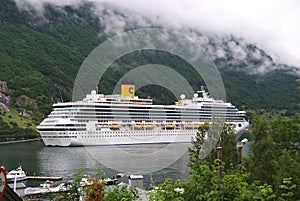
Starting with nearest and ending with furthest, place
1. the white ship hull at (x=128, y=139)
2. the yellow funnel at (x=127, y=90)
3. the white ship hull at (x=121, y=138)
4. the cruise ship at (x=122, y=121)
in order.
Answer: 1. the white ship hull at (x=121, y=138)
2. the white ship hull at (x=128, y=139)
3. the cruise ship at (x=122, y=121)
4. the yellow funnel at (x=127, y=90)

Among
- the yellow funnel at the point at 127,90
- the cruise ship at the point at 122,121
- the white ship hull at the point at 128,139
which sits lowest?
the white ship hull at the point at 128,139

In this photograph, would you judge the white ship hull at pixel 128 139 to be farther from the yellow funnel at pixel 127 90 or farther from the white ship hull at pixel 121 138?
the yellow funnel at pixel 127 90

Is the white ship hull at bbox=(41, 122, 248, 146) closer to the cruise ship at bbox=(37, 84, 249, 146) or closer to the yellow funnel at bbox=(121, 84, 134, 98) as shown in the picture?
the cruise ship at bbox=(37, 84, 249, 146)

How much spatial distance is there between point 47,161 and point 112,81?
11853cm

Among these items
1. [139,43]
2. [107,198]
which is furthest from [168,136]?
[107,198]

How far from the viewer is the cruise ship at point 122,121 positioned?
213 feet

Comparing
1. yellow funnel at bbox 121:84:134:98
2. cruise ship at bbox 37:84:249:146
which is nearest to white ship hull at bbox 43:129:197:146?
cruise ship at bbox 37:84:249:146

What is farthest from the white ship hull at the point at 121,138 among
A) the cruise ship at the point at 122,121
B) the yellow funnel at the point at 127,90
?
the yellow funnel at the point at 127,90

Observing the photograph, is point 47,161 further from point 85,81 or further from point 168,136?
point 85,81

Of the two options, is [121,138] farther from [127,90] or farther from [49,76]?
[49,76]

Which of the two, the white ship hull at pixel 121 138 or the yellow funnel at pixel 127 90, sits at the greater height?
the yellow funnel at pixel 127 90

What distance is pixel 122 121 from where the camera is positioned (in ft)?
235

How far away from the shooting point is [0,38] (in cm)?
15800

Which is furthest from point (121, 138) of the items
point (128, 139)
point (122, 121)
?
point (122, 121)
